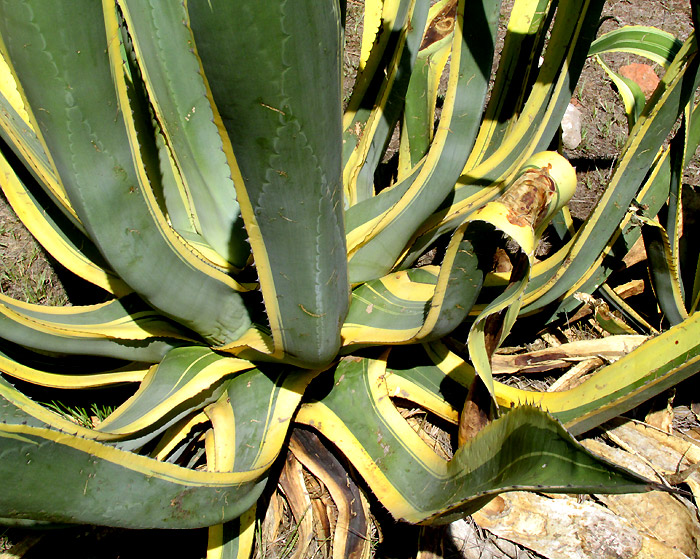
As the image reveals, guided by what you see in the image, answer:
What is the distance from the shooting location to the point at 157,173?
1178 millimetres

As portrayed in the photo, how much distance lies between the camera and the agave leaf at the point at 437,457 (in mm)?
696

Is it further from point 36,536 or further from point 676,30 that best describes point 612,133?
point 36,536

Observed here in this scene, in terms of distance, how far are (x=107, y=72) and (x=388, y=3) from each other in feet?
2.26

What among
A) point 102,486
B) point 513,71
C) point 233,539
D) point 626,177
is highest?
point 513,71

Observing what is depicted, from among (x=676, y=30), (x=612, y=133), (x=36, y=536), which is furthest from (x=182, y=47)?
(x=676, y=30)

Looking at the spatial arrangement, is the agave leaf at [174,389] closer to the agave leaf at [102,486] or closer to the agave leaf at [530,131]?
the agave leaf at [102,486]

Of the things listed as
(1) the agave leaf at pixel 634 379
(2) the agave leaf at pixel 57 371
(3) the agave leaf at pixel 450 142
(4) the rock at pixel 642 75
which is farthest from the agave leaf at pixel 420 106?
(4) the rock at pixel 642 75

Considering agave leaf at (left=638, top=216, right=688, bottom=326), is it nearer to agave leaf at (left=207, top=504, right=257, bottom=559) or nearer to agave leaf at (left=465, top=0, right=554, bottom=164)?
agave leaf at (left=465, top=0, right=554, bottom=164)

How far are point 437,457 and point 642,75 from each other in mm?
1873

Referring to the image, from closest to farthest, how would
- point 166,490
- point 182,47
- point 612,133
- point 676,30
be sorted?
point 166,490 → point 182,47 → point 612,133 → point 676,30

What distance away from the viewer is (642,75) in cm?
228

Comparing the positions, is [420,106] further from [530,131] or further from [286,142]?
[286,142]

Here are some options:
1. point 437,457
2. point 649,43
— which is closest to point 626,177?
point 649,43

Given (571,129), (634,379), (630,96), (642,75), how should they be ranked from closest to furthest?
(634,379) < (630,96) < (571,129) < (642,75)
